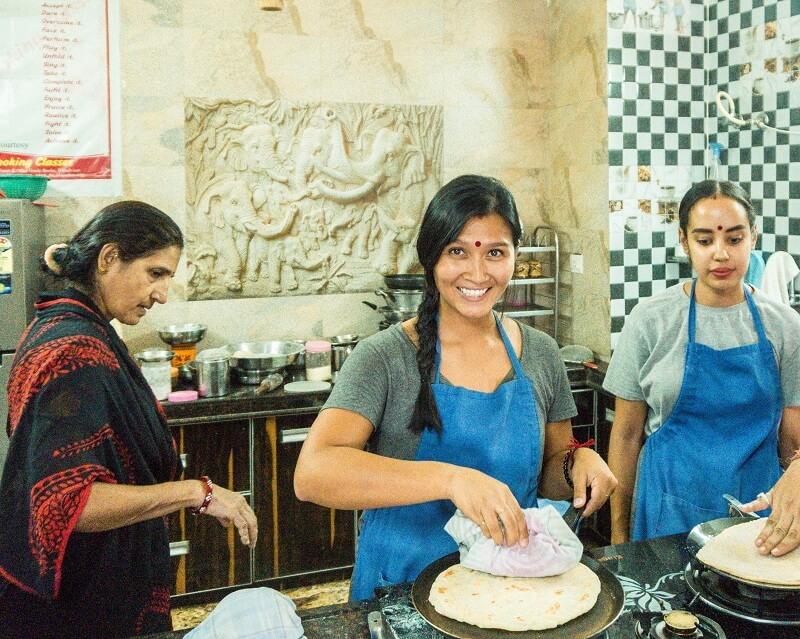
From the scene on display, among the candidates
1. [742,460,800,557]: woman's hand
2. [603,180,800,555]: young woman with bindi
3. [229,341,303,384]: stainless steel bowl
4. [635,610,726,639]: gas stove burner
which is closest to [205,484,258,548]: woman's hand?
[635,610,726,639]: gas stove burner

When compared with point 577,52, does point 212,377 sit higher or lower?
lower

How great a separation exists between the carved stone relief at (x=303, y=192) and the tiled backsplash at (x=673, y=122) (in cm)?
111

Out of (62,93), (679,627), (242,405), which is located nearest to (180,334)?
(242,405)

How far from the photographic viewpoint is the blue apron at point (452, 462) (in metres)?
1.80

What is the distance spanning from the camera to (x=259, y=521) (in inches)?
142

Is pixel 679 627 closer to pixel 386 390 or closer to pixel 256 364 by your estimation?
pixel 386 390

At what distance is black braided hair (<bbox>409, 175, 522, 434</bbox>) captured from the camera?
180 centimetres

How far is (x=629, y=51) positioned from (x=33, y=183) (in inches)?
124

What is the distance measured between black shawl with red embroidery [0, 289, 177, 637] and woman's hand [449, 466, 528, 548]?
0.84 metres

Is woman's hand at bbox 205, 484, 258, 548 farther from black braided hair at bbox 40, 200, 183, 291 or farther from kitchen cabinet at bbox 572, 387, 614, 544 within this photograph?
kitchen cabinet at bbox 572, 387, 614, 544

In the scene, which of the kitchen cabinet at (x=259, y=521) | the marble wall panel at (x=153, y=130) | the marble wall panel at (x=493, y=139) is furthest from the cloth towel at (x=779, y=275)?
the marble wall panel at (x=153, y=130)

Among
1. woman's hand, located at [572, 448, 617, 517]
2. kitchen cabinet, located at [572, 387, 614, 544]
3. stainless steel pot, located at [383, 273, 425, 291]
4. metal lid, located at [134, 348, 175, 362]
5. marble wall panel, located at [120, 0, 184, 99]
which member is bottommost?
kitchen cabinet, located at [572, 387, 614, 544]

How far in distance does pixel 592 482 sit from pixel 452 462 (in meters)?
0.34

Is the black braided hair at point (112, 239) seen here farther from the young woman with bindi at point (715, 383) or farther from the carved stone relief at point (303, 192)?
the carved stone relief at point (303, 192)
